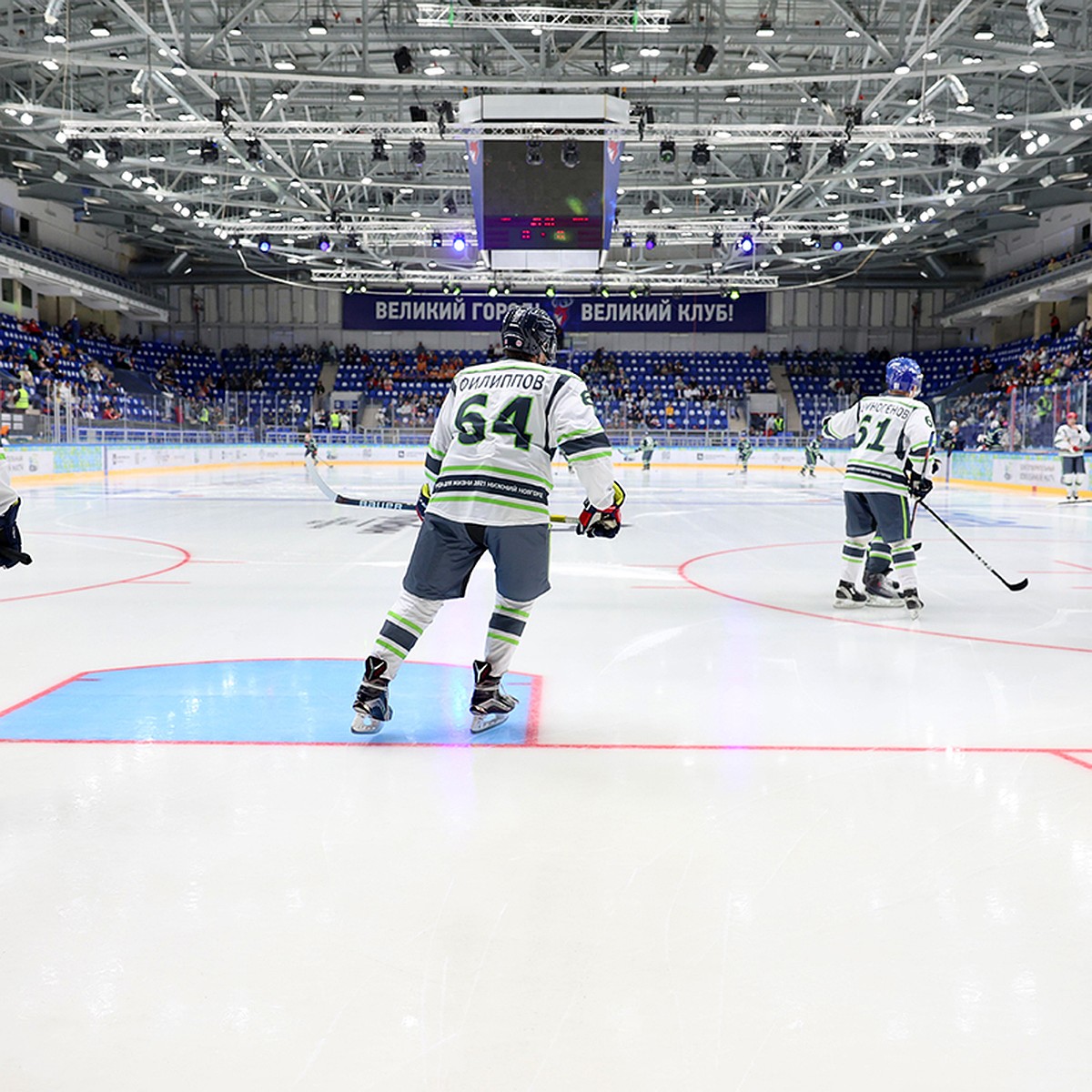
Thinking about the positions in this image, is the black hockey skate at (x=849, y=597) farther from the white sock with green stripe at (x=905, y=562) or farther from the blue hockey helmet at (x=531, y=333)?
the blue hockey helmet at (x=531, y=333)

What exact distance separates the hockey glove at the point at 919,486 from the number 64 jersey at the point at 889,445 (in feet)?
0.14

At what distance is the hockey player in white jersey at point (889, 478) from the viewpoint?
21.7 ft

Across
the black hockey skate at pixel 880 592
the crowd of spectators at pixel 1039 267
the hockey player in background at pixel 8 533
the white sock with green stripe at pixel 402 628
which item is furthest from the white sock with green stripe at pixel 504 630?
the crowd of spectators at pixel 1039 267

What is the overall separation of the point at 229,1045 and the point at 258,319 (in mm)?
46031

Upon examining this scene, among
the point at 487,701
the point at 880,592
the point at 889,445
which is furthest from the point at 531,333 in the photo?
the point at 880,592

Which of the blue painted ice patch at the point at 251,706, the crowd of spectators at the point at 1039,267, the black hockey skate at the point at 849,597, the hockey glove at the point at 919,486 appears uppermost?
the crowd of spectators at the point at 1039,267

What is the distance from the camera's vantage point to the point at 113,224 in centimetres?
3541

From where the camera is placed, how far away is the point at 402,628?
380 centimetres

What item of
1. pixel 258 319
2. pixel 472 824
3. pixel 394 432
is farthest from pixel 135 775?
pixel 258 319

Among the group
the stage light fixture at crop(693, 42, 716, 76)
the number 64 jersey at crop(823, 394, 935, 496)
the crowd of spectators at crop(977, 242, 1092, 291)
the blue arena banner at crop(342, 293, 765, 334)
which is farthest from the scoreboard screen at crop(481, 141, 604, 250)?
the blue arena banner at crop(342, 293, 765, 334)

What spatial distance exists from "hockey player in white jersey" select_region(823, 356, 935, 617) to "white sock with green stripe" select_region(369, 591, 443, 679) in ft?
11.8

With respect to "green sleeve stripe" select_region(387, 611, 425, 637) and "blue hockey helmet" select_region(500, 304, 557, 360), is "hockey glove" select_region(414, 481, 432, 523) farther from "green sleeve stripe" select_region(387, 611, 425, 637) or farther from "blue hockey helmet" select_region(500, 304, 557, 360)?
"blue hockey helmet" select_region(500, 304, 557, 360)

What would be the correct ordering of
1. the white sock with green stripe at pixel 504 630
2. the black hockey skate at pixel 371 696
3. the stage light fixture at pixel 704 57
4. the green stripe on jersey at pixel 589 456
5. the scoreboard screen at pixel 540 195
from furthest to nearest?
the scoreboard screen at pixel 540 195 → the stage light fixture at pixel 704 57 → the white sock with green stripe at pixel 504 630 → the black hockey skate at pixel 371 696 → the green stripe on jersey at pixel 589 456

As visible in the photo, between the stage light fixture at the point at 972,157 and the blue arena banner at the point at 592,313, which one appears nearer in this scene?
the stage light fixture at the point at 972,157
